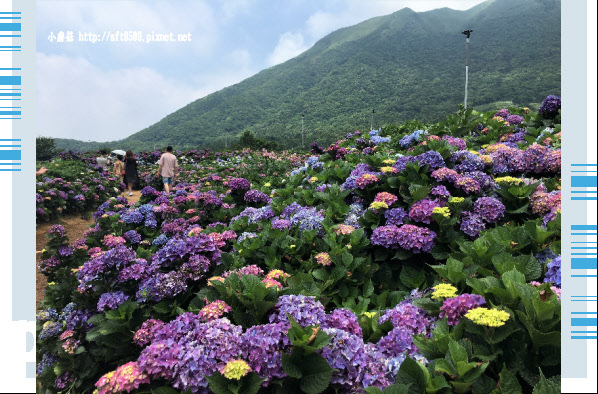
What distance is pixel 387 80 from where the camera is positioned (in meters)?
104

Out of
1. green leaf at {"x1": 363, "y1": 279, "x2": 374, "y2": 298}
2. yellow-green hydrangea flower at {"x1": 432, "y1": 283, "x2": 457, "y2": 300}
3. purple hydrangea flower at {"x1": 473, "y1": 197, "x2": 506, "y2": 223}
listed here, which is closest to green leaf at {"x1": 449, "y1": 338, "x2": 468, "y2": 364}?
yellow-green hydrangea flower at {"x1": 432, "y1": 283, "x2": 457, "y2": 300}

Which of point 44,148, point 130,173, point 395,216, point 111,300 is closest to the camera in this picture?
point 111,300

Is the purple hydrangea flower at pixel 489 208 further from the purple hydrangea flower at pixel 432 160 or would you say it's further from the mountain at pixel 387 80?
the mountain at pixel 387 80

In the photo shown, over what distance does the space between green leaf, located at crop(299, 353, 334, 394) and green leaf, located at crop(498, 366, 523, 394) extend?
2.07 feet

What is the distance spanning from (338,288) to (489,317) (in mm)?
1142

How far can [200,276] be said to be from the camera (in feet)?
7.91

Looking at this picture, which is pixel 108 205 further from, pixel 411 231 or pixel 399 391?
pixel 399 391

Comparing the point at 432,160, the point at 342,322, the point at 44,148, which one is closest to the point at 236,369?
the point at 342,322

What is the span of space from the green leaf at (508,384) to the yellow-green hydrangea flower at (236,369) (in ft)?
3.11

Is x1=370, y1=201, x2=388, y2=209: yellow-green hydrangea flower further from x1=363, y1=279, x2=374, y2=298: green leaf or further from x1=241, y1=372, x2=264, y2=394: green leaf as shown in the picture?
x1=241, y1=372, x2=264, y2=394: green leaf

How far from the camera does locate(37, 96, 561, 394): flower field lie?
55.9 inches

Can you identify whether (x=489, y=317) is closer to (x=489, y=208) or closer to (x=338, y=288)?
(x=338, y=288)

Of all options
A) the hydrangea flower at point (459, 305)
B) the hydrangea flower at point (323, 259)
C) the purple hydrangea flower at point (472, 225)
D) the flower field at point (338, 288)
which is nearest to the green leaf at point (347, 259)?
the flower field at point (338, 288)

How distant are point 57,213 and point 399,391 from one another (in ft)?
32.6
